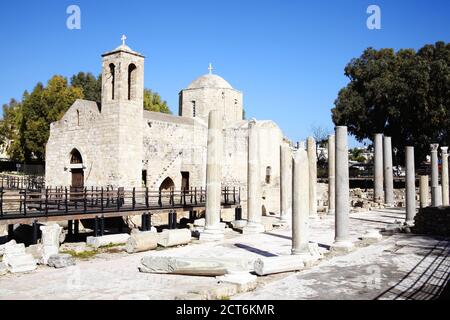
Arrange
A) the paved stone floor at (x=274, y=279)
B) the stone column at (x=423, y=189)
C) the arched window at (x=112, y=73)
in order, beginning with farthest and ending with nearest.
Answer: the arched window at (x=112, y=73), the stone column at (x=423, y=189), the paved stone floor at (x=274, y=279)

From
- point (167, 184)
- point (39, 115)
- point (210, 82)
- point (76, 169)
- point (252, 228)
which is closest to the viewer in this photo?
point (252, 228)

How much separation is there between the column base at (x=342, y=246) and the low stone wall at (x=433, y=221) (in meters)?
5.33

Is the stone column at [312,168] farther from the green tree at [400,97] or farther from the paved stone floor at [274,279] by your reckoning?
the green tree at [400,97]

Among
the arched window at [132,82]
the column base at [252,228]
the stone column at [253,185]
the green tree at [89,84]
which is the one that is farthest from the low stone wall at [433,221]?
the green tree at [89,84]

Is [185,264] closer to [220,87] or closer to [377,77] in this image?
[220,87]

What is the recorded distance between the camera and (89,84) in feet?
170

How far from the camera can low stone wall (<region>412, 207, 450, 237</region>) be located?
15.8m

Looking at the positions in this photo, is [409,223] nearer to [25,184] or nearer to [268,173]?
[268,173]

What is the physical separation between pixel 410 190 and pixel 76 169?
18.9 meters

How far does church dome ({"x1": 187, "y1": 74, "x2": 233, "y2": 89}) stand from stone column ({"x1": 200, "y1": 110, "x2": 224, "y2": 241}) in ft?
62.9

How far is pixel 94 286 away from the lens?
859cm

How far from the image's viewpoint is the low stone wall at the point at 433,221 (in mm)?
15809

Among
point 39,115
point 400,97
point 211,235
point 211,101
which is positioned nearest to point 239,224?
point 211,235
